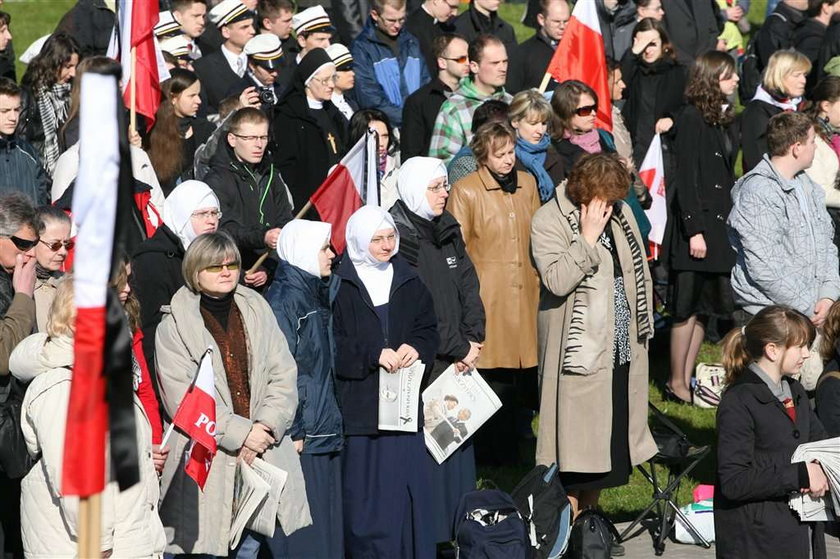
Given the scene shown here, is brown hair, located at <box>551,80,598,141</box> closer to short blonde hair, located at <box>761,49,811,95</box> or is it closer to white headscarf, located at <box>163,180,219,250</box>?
short blonde hair, located at <box>761,49,811,95</box>

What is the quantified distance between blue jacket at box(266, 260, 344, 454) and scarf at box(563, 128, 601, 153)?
2842 millimetres

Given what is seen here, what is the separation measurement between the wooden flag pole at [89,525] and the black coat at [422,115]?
800 cm

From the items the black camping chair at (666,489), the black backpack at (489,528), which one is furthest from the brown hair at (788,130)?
the black backpack at (489,528)

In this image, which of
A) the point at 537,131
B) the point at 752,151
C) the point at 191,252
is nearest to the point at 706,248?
the point at 752,151

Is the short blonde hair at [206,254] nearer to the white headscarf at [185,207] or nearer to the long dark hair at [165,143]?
the white headscarf at [185,207]

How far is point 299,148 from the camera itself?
1100 centimetres

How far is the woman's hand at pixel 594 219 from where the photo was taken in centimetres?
842

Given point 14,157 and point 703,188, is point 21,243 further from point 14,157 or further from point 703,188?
point 703,188

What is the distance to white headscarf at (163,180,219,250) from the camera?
26.7 feet

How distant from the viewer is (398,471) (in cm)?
827

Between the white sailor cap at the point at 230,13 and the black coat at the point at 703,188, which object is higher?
the white sailor cap at the point at 230,13

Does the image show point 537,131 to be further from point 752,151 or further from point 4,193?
point 4,193

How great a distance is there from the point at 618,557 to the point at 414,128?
4.45 meters

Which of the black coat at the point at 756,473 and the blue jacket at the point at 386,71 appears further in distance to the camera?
the blue jacket at the point at 386,71
